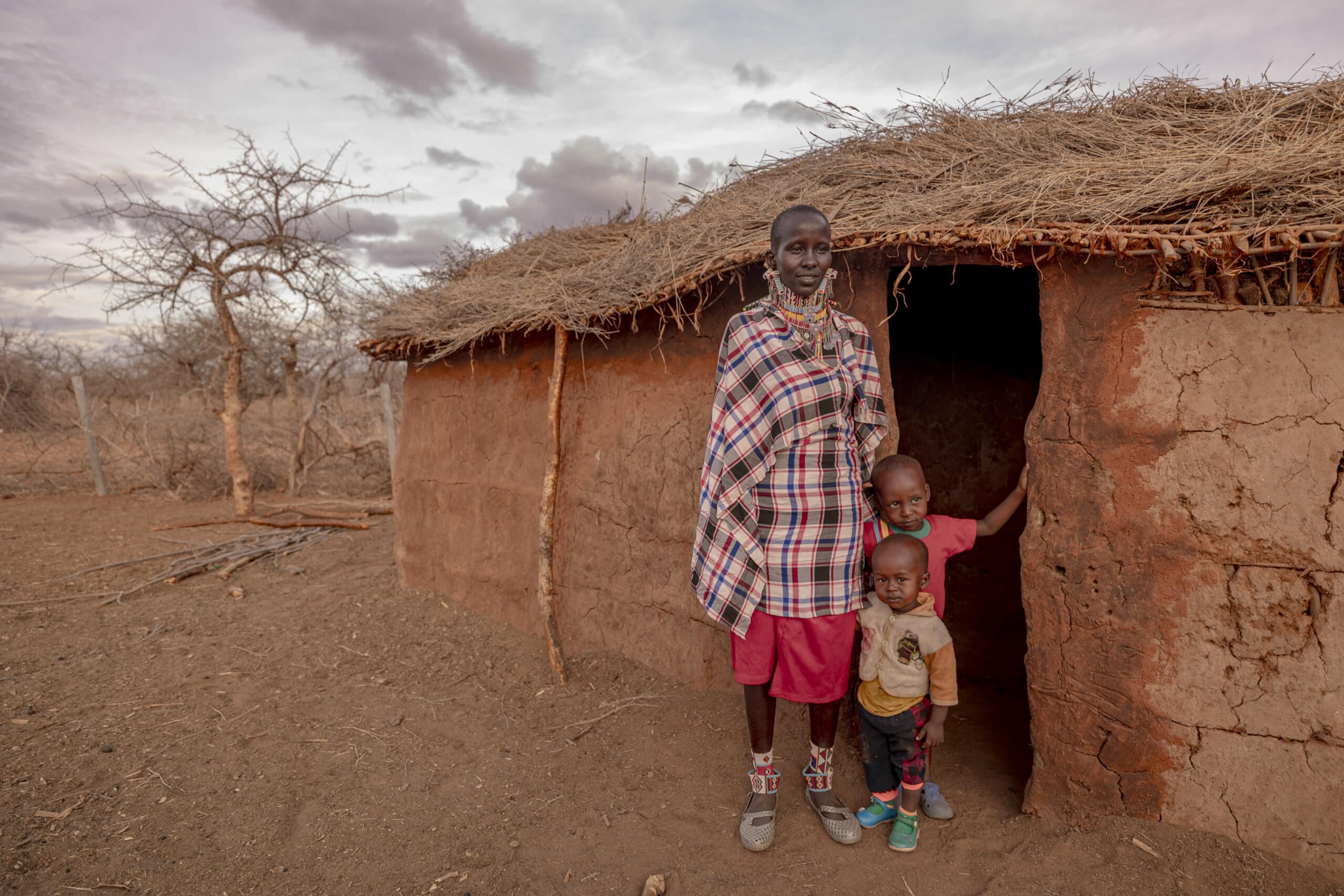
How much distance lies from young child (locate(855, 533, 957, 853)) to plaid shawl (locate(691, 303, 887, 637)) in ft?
1.29

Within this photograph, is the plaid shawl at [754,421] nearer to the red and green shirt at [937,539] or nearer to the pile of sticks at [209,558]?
the red and green shirt at [937,539]

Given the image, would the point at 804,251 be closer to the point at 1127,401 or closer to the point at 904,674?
the point at 1127,401

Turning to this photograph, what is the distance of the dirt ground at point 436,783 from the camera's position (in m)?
2.52

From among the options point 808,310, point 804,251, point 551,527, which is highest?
point 804,251

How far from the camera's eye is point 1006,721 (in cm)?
371

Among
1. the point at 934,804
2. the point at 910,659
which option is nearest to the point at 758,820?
the point at 934,804

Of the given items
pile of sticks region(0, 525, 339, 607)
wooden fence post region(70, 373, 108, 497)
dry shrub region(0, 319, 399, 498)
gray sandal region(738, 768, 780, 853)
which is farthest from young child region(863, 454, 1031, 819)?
wooden fence post region(70, 373, 108, 497)

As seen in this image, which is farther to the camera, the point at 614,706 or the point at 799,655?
the point at 614,706

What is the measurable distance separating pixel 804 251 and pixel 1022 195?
0.94 meters

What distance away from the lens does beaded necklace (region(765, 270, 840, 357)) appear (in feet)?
8.22

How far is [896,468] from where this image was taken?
252 centimetres

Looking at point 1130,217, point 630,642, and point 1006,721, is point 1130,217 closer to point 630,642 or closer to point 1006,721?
point 1006,721

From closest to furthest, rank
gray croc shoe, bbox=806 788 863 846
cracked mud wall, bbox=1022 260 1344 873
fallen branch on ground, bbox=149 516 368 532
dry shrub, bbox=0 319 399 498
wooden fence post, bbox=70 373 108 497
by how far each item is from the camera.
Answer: cracked mud wall, bbox=1022 260 1344 873
gray croc shoe, bbox=806 788 863 846
fallen branch on ground, bbox=149 516 368 532
wooden fence post, bbox=70 373 108 497
dry shrub, bbox=0 319 399 498

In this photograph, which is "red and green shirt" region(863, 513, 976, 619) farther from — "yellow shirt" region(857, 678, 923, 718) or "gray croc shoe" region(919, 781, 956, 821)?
"gray croc shoe" region(919, 781, 956, 821)
